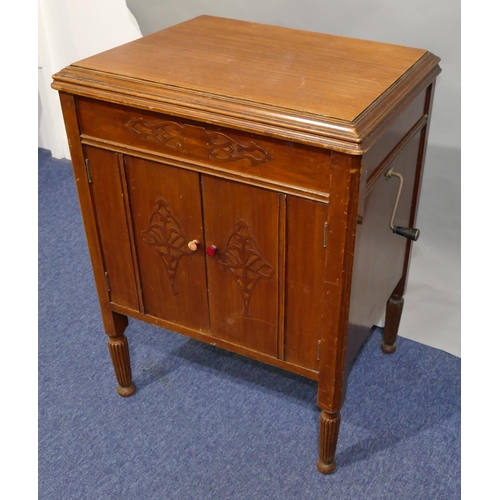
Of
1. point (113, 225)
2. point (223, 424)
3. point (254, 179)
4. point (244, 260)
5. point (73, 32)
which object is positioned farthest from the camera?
point (73, 32)

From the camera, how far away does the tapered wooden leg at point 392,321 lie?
1688 millimetres

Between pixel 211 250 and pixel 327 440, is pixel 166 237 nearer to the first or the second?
pixel 211 250

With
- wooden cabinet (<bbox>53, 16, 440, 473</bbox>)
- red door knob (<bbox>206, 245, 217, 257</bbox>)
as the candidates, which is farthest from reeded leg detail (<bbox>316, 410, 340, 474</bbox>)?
red door knob (<bbox>206, 245, 217, 257</bbox>)

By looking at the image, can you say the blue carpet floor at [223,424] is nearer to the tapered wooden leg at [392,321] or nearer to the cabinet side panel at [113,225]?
the tapered wooden leg at [392,321]

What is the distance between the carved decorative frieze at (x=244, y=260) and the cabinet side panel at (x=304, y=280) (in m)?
0.06

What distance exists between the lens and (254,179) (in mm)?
1127

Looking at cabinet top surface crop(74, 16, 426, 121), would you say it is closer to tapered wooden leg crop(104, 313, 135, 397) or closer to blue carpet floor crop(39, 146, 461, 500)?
tapered wooden leg crop(104, 313, 135, 397)

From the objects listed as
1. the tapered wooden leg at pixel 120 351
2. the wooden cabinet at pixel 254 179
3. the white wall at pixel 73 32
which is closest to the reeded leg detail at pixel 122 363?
the tapered wooden leg at pixel 120 351

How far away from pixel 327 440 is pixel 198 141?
2.27ft

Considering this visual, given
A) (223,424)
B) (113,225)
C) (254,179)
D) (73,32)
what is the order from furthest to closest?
1. (73,32)
2. (223,424)
3. (113,225)
4. (254,179)

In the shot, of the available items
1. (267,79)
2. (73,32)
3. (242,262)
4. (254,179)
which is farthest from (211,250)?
(73,32)

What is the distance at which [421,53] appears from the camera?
1.29m

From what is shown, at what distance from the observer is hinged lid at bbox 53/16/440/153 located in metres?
1.04
